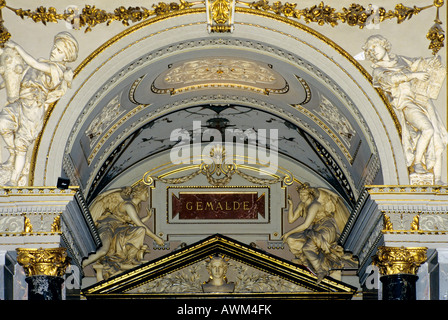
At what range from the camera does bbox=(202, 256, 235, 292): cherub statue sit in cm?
1923

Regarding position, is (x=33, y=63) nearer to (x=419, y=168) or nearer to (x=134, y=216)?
(x=134, y=216)

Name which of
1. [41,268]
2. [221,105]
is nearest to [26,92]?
[41,268]

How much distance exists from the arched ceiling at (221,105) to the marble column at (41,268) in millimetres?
1466

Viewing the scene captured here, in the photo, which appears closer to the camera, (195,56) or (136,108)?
(195,56)

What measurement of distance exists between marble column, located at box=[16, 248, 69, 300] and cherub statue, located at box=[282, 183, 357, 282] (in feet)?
17.6

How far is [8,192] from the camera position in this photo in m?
17.5

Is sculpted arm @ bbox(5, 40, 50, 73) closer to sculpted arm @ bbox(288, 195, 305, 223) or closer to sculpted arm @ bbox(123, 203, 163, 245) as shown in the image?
sculpted arm @ bbox(123, 203, 163, 245)

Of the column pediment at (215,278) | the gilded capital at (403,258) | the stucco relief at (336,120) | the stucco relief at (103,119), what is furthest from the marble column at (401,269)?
the stucco relief at (103,119)

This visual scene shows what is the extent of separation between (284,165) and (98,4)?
21.7 feet

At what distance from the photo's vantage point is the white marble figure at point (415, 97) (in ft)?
58.5

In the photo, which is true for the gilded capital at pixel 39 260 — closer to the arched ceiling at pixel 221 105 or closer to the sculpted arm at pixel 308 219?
the arched ceiling at pixel 221 105
